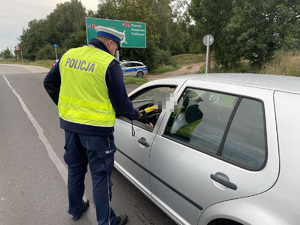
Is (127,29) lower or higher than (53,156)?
higher

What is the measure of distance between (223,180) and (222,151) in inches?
8.9

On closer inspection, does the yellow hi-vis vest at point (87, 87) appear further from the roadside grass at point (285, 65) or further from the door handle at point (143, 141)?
the roadside grass at point (285, 65)

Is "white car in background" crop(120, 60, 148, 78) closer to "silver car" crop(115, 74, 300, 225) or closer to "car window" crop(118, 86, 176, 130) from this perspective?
"car window" crop(118, 86, 176, 130)

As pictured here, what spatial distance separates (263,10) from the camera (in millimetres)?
13102

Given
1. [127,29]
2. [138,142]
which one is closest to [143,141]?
[138,142]

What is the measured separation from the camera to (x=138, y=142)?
2.39 m

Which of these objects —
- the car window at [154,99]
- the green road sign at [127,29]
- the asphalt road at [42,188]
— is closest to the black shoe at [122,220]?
the asphalt road at [42,188]

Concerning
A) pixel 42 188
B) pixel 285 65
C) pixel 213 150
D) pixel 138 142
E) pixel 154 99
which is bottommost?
pixel 42 188

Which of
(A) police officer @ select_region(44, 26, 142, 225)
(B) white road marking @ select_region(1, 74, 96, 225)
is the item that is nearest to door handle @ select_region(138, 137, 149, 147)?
(A) police officer @ select_region(44, 26, 142, 225)

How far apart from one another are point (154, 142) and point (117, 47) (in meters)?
0.97

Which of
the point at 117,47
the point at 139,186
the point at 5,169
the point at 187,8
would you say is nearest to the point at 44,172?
the point at 5,169

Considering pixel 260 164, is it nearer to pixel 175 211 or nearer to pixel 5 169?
pixel 175 211

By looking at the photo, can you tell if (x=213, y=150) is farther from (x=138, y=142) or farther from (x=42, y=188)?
(x=42, y=188)

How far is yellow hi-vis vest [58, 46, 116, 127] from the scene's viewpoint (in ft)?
5.99
